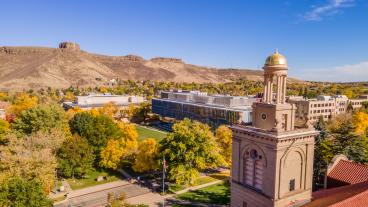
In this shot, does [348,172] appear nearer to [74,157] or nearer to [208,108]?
[74,157]

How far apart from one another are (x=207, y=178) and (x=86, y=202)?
19.1m

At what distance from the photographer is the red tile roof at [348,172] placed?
1185 inches

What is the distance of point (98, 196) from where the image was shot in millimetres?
41188

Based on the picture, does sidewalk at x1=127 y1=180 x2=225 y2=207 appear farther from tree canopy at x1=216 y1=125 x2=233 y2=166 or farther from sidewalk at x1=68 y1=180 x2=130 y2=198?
tree canopy at x1=216 y1=125 x2=233 y2=166

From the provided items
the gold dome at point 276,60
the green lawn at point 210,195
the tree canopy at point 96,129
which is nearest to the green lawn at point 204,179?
the green lawn at point 210,195

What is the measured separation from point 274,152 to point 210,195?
79.6 ft

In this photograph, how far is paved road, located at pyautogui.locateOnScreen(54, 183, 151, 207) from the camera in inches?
1523

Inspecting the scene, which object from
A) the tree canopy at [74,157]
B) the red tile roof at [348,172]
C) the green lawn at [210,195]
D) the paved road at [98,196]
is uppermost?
the red tile roof at [348,172]

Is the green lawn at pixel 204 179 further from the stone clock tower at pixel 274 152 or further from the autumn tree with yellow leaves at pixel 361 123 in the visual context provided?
the autumn tree with yellow leaves at pixel 361 123

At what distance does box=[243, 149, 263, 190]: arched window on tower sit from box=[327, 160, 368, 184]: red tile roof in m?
15.6

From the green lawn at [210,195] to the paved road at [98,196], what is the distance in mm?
6352

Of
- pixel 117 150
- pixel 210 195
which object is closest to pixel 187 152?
pixel 210 195

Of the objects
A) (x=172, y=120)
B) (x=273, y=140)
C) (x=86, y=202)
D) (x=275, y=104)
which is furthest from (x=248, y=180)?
(x=172, y=120)

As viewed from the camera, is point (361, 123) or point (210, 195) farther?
point (361, 123)
